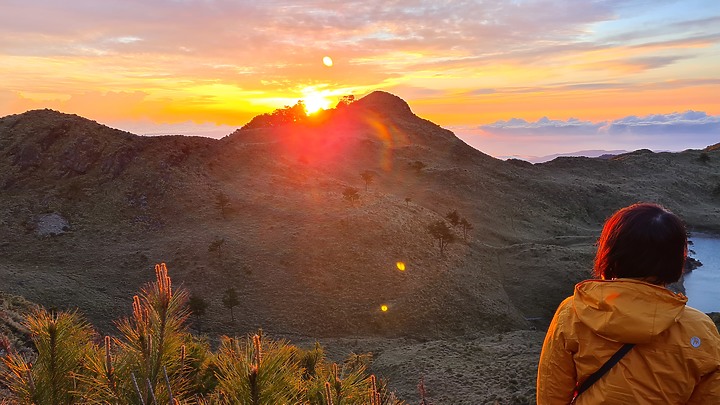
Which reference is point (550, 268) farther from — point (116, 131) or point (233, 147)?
point (116, 131)

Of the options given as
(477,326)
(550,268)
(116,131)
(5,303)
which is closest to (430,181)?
(550,268)

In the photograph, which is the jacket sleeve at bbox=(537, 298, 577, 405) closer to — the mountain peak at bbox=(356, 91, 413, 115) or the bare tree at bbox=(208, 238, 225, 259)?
the bare tree at bbox=(208, 238, 225, 259)

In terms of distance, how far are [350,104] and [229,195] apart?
275 ft

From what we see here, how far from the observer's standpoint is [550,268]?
38.5 m

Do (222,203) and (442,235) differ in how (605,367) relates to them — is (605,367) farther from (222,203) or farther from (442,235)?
(222,203)

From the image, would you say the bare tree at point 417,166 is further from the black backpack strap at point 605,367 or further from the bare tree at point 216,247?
the black backpack strap at point 605,367

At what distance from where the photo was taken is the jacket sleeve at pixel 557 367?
3.18 metres

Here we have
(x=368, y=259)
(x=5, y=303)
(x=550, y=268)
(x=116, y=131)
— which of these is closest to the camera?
(x=5, y=303)

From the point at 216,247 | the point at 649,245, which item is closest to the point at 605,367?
the point at 649,245

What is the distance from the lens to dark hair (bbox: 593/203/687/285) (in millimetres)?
3029

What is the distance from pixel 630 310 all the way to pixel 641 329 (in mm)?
130

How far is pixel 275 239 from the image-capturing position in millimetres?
35625

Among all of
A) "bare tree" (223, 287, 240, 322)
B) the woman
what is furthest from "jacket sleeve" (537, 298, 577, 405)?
"bare tree" (223, 287, 240, 322)

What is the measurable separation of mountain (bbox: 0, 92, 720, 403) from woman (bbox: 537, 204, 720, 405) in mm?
16615
